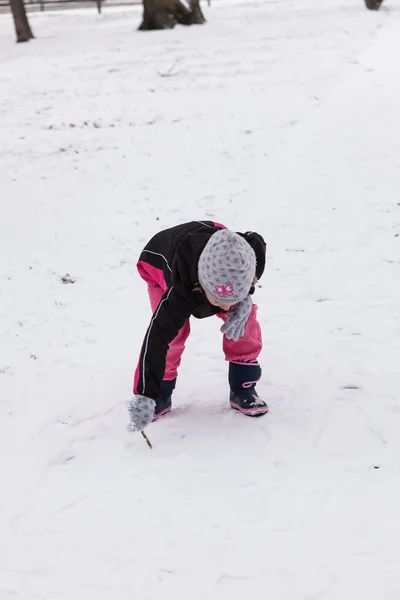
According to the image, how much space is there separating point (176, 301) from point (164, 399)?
0.91m

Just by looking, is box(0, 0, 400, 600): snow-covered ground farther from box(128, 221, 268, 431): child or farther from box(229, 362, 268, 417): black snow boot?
box(128, 221, 268, 431): child

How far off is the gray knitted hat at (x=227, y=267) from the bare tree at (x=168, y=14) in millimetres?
18358

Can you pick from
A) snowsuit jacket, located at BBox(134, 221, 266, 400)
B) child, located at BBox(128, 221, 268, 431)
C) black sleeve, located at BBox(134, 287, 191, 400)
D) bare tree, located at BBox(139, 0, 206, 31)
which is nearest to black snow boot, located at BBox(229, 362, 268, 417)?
child, located at BBox(128, 221, 268, 431)

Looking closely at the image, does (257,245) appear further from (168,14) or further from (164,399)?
(168,14)

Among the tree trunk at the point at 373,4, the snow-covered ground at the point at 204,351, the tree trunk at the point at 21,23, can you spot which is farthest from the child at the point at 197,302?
the tree trunk at the point at 373,4

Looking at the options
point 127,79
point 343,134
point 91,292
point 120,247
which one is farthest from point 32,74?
point 91,292

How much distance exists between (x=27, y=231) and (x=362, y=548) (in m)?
5.76

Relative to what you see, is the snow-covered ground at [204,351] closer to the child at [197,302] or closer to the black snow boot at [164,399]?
the black snow boot at [164,399]

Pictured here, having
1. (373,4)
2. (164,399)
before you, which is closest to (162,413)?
(164,399)

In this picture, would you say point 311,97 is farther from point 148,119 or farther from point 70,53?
point 70,53

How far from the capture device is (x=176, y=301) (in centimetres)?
338

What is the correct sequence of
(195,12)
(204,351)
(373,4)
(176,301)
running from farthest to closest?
(373,4)
(195,12)
(204,351)
(176,301)

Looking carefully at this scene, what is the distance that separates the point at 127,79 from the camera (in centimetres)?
1391

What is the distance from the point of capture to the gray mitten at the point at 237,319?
3.47 metres
